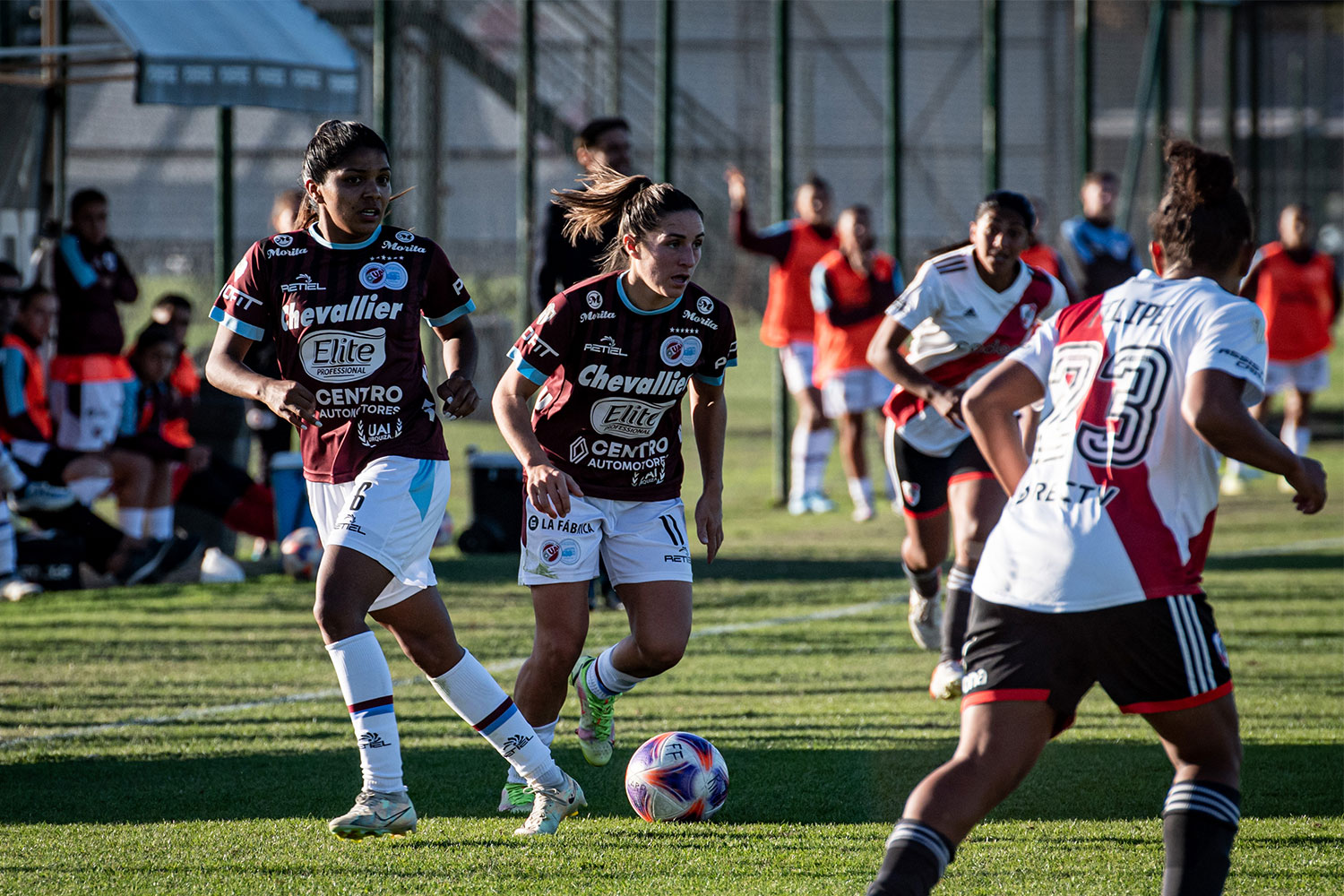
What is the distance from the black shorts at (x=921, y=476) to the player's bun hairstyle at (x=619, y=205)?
1.92m

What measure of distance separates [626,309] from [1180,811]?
2.23 m

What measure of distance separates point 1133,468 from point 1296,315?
453 inches

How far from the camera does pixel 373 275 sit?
435 cm

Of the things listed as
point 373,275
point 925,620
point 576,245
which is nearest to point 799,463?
point 576,245

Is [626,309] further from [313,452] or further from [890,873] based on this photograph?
[890,873]

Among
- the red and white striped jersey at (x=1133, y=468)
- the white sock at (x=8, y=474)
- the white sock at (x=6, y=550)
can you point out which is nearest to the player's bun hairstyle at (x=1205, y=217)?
the red and white striped jersey at (x=1133, y=468)

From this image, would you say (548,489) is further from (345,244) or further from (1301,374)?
(1301,374)

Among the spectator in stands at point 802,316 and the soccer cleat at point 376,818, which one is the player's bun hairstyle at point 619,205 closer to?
the soccer cleat at point 376,818

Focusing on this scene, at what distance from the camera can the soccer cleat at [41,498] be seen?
28.6 feet

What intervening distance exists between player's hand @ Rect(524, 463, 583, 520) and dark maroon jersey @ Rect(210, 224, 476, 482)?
14.8 inches

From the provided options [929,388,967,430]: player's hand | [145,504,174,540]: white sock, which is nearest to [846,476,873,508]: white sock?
[145,504,174,540]: white sock

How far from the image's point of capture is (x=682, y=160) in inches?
650

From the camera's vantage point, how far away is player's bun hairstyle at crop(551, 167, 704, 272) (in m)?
4.51

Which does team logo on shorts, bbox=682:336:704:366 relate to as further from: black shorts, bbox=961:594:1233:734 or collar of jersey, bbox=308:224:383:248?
black shorts, bbox=961:594:1233:734
